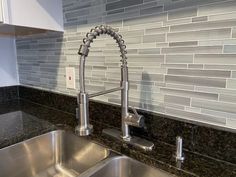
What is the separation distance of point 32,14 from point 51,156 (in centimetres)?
72

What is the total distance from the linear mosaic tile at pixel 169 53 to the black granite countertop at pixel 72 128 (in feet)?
0.44

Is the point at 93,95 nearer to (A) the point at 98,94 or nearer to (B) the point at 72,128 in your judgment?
(A) the point at 98,94

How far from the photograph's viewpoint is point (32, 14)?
970mm

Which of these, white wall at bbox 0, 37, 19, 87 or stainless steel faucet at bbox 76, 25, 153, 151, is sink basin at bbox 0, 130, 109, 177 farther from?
white wall at bbox 0, 37, 19, 87

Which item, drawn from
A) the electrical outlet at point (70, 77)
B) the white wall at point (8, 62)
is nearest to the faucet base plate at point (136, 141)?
the electrical outlet at point (70, 77)

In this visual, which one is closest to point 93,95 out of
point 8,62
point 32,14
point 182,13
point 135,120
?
point 135,120

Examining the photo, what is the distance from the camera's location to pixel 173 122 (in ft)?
2.34

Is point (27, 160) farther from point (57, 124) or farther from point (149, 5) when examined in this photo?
point (149, 5)

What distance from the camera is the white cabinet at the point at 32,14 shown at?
0.88 m

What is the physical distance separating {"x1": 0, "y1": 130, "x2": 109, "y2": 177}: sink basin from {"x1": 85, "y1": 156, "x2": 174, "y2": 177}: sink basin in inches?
2.0

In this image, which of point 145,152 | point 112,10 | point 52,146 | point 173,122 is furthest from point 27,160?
point 112,10

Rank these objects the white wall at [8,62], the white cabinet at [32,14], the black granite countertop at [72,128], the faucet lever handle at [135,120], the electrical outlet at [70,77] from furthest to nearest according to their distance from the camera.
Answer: the white wall at [8,62]
the electrical outlet at [70,77]
the white cabinet at [32,14]
the faucet lever handle at [135,120]
the black granite countertop at [72,128]

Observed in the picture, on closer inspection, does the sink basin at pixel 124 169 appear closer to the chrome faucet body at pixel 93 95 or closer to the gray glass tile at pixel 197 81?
the chrome faucet body at pixel 93 95

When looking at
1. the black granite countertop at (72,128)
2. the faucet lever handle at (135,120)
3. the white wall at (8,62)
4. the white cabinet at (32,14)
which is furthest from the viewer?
the white wall at (8,62)
